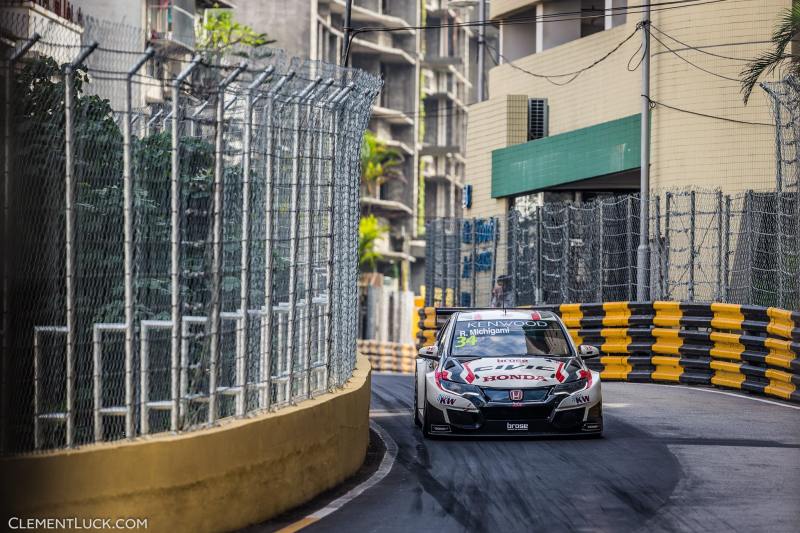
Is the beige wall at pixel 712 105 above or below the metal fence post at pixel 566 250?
above

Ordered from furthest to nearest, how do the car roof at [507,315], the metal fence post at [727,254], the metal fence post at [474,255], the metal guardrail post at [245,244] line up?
the metal fence post at [474,255] < the metal fence post at [727,254] < the car roof at [507,315] < the metal guardrail post at [245,244]

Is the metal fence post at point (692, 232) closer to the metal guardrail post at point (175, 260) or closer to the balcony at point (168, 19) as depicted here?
the metal guardrail post at point (175, 260)

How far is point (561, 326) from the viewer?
16828mm

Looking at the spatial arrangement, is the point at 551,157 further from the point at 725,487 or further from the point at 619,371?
the point at 725,487

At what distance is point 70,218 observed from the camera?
8.88 metres

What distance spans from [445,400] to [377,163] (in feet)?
229

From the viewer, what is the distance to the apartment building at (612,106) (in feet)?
105

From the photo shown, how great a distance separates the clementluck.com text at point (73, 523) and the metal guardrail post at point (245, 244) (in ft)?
6.16

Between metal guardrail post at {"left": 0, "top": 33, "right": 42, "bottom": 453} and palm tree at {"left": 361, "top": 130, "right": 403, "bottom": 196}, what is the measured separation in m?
71.3

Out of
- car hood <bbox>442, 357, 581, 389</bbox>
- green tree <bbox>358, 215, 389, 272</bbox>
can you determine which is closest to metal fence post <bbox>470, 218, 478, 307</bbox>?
car hood <bbox>442, 357, 581, 389</bbox>

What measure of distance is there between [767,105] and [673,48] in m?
2.71

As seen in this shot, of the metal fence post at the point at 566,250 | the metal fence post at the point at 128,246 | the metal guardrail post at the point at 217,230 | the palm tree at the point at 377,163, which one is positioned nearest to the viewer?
the metal fence post at the point at 128,246

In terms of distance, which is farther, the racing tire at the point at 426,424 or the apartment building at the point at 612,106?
the apartment building at the point at 612,106

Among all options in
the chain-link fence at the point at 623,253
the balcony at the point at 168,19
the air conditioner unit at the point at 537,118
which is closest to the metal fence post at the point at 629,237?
the chain-link fence at the point at 623,253
